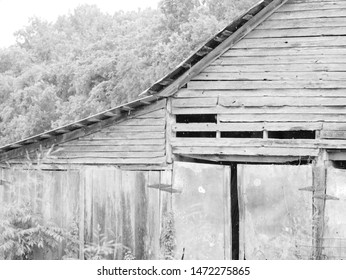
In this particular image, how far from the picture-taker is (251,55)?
13.2 metres

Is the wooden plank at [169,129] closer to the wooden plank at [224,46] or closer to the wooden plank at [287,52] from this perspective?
the wooden plank at [224,46]

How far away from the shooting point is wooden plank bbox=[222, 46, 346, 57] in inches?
506

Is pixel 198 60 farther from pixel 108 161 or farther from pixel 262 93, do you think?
pixel 108 161

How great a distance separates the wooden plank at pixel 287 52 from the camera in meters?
12.9

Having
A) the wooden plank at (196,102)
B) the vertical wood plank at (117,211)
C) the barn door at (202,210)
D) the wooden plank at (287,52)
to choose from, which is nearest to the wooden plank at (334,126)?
the wooden plank at (287,52)

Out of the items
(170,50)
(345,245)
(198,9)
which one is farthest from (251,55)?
(198,9)

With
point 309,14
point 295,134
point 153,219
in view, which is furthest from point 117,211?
point 309,14

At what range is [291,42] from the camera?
512 inches

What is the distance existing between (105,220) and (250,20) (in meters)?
4.83

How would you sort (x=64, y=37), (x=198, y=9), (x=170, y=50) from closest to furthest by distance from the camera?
(x=170, y=50)
(x=198, y=9)
(x=64, y=37)

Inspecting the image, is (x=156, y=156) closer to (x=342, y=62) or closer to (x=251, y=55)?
(x=251, y=55)

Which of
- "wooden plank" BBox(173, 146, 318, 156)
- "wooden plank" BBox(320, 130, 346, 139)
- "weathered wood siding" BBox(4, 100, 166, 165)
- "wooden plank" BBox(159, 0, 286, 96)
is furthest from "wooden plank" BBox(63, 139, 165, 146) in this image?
"wooden plank" BBox(320, 130, 346, 139)

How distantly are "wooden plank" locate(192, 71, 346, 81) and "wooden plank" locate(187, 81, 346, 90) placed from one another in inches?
2.3

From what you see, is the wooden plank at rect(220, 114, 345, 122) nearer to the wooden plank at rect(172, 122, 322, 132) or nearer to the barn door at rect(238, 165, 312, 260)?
the wooden plank at rect(172, 122, 322, 132)
